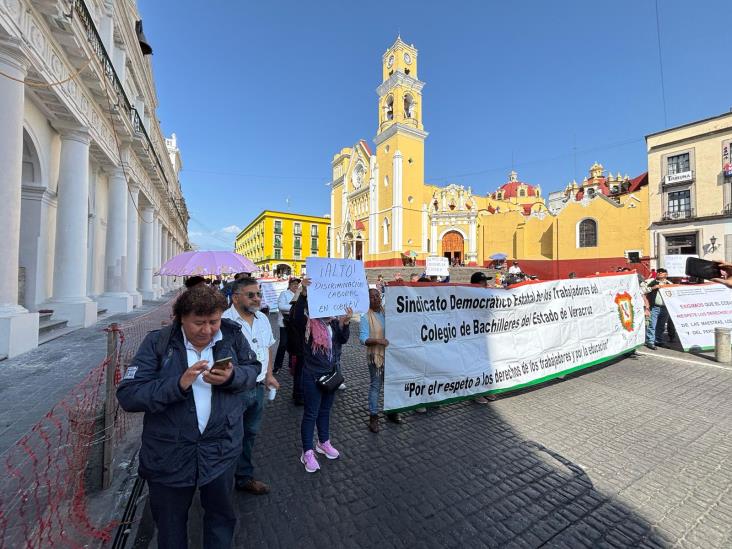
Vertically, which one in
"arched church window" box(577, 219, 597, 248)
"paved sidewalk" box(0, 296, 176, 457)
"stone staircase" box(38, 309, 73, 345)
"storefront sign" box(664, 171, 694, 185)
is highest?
"storefront sign" box(664, 171, 694, 185)

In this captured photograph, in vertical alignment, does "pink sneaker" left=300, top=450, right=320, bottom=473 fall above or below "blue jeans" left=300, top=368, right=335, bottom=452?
below

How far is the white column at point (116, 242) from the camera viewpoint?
12.2 metres

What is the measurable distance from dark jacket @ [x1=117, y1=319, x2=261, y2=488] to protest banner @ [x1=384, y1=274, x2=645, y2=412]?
254cm

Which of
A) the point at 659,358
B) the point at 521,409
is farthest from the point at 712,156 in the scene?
the point at 521,409

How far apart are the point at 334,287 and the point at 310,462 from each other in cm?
175

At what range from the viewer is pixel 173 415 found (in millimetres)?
1706

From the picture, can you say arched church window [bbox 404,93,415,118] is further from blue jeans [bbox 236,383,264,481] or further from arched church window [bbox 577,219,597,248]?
blue jeans [bbox 236,383,264,481]

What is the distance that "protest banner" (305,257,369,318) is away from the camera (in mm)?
3414

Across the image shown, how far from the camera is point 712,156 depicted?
22578 millimetres

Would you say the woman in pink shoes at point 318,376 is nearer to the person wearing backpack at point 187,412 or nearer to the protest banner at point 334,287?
the protest banner at point 334,287

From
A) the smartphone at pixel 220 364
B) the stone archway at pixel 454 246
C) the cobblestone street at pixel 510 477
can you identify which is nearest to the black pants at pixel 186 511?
the cobblestone street at pixel 510 477

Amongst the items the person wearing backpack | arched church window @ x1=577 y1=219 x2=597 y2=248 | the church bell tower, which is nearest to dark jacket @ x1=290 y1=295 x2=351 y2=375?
the person wearing backpack

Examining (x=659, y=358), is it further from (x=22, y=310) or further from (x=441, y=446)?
(x=22, y=310)

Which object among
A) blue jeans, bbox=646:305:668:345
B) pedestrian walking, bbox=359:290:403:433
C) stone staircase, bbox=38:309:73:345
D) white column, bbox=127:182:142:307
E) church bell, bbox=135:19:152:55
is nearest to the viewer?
pedestrian walking, bbox=359:290:403:433
